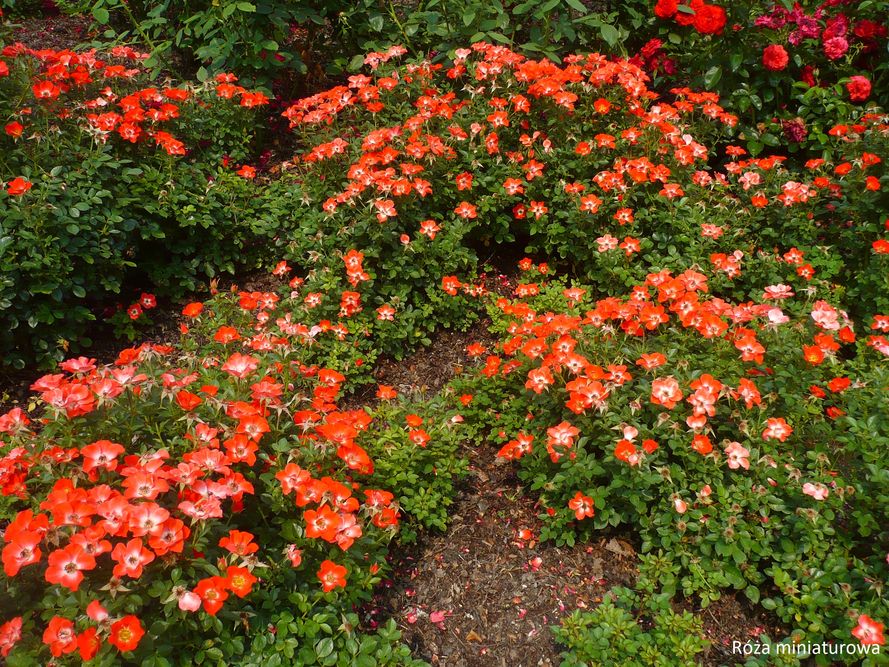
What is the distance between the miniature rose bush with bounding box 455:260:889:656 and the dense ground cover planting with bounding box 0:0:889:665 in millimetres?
17

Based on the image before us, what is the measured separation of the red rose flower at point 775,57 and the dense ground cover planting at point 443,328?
0.07 ft

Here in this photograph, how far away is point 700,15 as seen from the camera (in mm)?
4547

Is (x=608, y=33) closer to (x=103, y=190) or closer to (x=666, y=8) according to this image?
(x=666, y=8)

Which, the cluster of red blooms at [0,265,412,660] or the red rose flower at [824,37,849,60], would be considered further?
the red rose flower at [824,37,849,60]

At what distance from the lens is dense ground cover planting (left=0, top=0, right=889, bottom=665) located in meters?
2.09

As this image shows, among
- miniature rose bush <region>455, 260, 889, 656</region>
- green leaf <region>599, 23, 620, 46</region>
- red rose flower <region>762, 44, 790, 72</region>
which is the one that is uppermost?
green leaf <region>599, 23, 620, 46</region>

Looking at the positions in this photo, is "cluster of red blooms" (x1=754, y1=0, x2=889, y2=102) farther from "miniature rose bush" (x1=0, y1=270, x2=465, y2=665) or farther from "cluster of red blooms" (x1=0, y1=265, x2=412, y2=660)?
"cluster of red blooms" (x1=0, y1=265, x2=412, y2=660)

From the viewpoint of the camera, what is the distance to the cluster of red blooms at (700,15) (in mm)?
4523

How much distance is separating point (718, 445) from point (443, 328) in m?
1.86

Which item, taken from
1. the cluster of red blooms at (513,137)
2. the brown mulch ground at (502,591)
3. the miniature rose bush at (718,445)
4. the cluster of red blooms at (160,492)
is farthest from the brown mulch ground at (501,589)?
the cluster of red blooms at (513,137)

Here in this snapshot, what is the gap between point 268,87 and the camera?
16.1ft

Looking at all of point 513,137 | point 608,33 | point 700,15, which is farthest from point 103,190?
point 700,15

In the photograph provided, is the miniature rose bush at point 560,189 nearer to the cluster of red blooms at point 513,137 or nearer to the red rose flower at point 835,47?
the cluster of red blooms at point 513,137

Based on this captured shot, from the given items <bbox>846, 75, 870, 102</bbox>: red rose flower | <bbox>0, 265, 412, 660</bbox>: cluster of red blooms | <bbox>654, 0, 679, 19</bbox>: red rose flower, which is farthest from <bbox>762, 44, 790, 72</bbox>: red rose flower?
<bbox>0, 265, 412, 660</bbox>: cluster of red blooms
